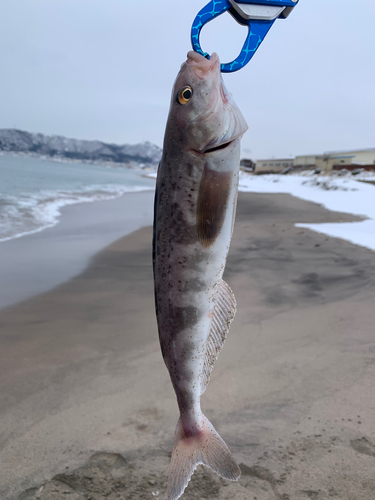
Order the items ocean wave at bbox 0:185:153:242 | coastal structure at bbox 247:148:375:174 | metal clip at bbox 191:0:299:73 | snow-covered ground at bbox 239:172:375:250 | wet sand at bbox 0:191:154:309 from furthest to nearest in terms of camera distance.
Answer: coastal structure at bbox 247:148:375:174
ocean wave at bbox 0:185:153:242
snow-covered ground at bbox 239:172:375:250
wet sand at bbox 0:191:154:309
metal clip at bbox 191:0:299:73

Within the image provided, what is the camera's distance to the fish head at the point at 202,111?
152cm

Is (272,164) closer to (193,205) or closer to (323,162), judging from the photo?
(323,162)

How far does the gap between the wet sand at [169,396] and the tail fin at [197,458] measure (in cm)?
67

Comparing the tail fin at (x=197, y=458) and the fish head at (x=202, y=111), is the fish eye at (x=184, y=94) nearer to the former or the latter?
the fish head at (x=202, y=111)

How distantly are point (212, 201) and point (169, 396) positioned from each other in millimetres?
2321

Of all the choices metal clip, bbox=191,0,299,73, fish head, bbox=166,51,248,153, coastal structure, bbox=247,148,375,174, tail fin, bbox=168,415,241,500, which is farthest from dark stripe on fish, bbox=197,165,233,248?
coastal structure, bbox=247,148,375,174

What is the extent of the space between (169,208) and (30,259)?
6514 millimetres

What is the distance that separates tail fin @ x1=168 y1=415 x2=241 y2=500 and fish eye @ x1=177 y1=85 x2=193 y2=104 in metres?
1.64

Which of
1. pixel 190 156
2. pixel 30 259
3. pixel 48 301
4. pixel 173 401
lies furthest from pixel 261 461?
pixel 30 259

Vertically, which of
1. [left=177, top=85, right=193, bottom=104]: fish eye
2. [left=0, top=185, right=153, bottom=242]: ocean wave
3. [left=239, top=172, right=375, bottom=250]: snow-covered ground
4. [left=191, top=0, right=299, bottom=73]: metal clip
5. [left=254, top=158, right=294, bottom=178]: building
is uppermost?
[left=254, top=158, right=294, bottom=178]: building

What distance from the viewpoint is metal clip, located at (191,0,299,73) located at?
1514mm

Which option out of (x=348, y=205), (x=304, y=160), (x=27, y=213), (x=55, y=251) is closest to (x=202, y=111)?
(x=55, y=251)

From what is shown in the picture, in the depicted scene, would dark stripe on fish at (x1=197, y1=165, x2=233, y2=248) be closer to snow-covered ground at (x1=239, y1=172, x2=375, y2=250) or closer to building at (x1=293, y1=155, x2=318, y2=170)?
snow-covered ground at (x1=239, y1=172, x2=375, y2=250)

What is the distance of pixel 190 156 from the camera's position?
1.54 metres
